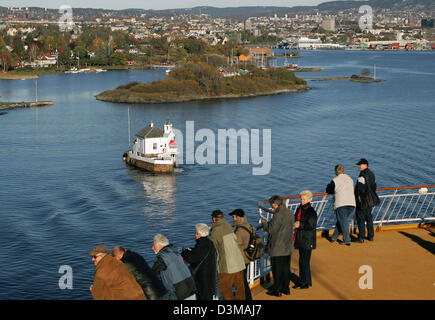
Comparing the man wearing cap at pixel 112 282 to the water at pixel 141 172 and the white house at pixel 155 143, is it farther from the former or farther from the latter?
the white house at pixel 155 143

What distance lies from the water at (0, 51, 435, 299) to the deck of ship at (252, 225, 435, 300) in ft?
38.2

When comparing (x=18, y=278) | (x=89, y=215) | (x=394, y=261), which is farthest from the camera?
(x=89, y=215)

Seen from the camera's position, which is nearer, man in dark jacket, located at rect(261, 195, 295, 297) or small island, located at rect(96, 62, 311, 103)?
man in dark jacket, located at rect(261, 195, 295, 297)

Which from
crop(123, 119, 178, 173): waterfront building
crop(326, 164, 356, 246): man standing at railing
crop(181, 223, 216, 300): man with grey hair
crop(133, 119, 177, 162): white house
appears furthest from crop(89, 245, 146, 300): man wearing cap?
crop(133, 119, 177, 162): white house

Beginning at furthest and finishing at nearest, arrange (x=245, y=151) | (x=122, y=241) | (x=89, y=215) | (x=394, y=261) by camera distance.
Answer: (x=245, y=151), (x=89, y=215), (x=122, y=241), (x=394, y=261)

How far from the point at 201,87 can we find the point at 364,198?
254 feet

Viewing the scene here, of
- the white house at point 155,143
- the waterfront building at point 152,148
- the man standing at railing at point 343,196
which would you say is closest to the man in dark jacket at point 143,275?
the man standing at railing at point 343,196

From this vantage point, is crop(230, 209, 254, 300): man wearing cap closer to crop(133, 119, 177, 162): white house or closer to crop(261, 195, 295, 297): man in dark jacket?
crop(261, 195, 295, 297): man in dark jacket

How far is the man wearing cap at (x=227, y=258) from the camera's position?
664cm

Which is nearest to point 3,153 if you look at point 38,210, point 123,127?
point 123,127

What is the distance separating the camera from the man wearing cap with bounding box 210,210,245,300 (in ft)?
21.8
